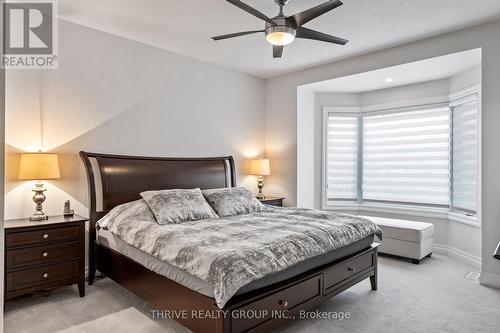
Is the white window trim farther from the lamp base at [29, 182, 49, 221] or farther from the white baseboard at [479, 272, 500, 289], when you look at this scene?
the lamp base at [29, 182, 49, 221]

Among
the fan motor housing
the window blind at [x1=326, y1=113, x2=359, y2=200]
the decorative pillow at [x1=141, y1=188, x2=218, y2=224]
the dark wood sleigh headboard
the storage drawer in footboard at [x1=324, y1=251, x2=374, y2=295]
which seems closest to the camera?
the fan motor housing

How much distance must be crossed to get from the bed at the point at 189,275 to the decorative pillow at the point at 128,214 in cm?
13

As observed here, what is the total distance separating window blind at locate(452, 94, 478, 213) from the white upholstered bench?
2.05 feet

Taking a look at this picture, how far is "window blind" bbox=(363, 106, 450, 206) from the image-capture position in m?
4.91

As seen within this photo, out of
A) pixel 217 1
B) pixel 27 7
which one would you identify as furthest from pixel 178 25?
pixel 27 7

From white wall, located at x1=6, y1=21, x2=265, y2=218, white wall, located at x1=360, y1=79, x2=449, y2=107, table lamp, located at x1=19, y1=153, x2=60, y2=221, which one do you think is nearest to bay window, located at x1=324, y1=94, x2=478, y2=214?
white wall, located at x1=360, y1=79, x2=449, y2=107

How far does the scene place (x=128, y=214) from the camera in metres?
3.23

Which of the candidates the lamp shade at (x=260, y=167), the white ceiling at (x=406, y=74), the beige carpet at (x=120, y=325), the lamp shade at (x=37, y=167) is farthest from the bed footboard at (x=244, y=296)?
the white ceiling at (x=406, y=74)

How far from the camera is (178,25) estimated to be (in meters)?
3.61

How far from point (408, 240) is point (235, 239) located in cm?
287

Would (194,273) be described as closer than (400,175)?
Yes

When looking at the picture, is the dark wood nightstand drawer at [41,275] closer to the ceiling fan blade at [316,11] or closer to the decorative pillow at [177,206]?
the decorative pillow at [177,206]

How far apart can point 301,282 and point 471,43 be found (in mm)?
3281

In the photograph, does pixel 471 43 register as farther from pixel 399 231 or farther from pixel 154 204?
pixel 154 204
